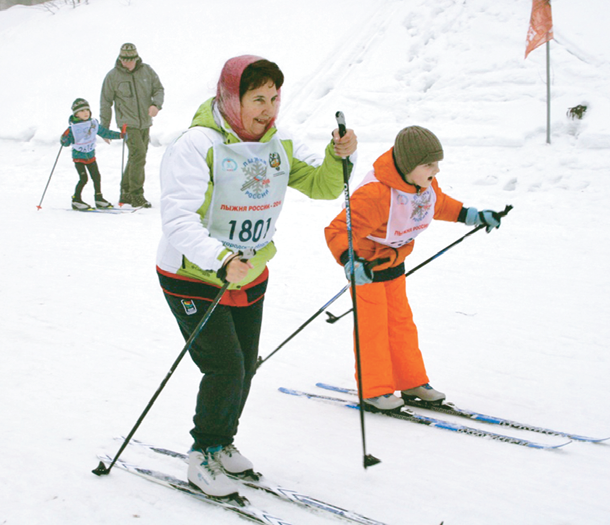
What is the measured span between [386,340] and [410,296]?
1.89m

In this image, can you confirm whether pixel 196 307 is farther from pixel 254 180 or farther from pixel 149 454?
pixel 149 454

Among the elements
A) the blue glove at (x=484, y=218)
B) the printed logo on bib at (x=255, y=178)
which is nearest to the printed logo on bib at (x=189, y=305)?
the printed logo on bib at (x=255, y=178)

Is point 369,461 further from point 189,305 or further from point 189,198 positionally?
point 189,198

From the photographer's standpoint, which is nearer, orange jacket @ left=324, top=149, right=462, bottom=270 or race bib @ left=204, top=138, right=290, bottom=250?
race bib @ left=204, top=138, right=290, bottom=250

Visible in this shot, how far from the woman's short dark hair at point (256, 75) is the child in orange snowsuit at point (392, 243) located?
971 millimetres

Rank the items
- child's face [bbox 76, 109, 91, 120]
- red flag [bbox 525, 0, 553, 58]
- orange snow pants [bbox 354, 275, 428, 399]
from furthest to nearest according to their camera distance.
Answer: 1. child's face [bbox 76, 109, 91, 120]
2. red flag [bbox 525, 0, 553, 58]
3. orange snow pants [bbox 354, 275, 428, 399]

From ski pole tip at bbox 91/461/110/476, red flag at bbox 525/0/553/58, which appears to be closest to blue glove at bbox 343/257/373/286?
ski pole tip at bbox 91/461/110/476

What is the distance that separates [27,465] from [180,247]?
124 centimetres

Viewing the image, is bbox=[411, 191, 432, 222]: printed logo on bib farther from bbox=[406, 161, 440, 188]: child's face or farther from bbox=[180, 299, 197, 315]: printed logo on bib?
bbox=[180, 299, 197, 315]: printed logo on bib

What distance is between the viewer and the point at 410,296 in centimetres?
514

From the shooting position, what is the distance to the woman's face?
88.6 inches

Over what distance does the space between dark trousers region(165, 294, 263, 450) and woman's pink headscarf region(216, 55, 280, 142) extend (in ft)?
2.30

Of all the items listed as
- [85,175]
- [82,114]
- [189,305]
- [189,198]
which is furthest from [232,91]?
[82,114]

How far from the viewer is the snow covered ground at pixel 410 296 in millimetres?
2461
